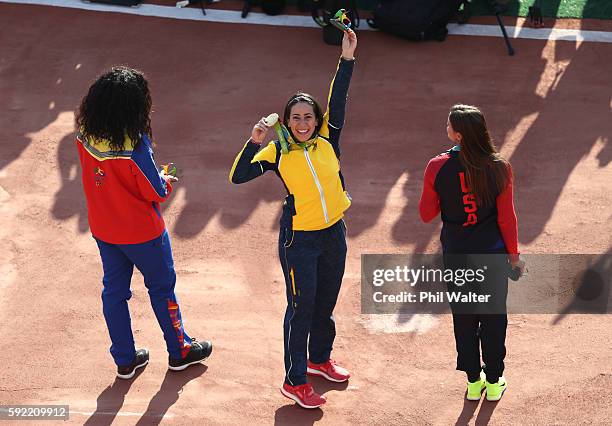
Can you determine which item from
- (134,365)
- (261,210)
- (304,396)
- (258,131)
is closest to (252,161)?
(258,131)

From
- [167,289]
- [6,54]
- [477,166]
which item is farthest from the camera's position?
[6,54]

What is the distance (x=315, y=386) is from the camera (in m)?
6.06

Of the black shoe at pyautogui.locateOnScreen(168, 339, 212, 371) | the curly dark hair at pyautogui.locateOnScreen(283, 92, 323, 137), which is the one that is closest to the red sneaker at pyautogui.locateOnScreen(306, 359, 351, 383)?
the black shoe at pyautogui.locateOnScreen(168, 339, 212, 371)

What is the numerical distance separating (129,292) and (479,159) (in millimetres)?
2419

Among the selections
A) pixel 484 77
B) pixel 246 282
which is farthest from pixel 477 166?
pixel 484 77

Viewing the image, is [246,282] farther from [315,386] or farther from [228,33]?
[228,33]

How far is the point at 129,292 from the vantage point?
19.6ft

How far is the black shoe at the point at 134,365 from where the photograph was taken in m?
6.14

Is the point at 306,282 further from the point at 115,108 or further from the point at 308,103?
the point at 115,108

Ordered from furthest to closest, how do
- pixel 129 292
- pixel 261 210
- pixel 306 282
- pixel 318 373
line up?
pixel 261 210 < pixel 318 373 < pixel 129 292 < pixel 306 282

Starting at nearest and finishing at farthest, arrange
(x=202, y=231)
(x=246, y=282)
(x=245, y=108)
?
(x=246, y=282)
(x=202, y=231)
(x=245, y=108)

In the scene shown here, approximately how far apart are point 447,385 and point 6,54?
7.33m

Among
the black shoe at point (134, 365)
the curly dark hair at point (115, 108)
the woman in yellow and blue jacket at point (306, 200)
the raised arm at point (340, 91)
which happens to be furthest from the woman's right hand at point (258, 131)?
the black shoe at point (134, 365)

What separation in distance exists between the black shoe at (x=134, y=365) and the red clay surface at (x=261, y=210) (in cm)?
8
